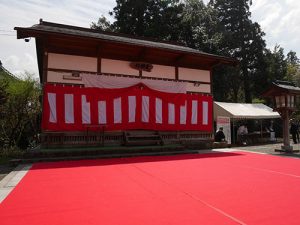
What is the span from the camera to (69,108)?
11398mm

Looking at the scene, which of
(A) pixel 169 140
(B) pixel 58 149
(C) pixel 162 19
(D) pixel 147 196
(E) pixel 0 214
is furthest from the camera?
(C) pixel 162 19

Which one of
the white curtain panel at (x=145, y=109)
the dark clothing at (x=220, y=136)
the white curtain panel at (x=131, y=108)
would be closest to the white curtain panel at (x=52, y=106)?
the white curtain panel at (x=131, y=108)

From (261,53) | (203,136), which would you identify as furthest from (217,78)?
(203,136)

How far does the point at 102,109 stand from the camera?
39.5ft

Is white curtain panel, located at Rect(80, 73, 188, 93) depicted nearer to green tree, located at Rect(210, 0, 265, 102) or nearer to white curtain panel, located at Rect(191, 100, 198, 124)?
white curtain panel, located at Rect(191, 100, 198, 124)

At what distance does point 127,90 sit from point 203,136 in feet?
15.6

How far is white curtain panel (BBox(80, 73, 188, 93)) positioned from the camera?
11.9 meters

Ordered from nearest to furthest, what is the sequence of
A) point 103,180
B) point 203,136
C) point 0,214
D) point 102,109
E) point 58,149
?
point 0,214, point 103,180, point 58,149, point 102,109, point 203,136

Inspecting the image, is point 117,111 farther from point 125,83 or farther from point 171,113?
point 171,113

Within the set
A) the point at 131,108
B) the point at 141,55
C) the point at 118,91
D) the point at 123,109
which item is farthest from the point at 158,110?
the point at 141,55

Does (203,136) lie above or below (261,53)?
below

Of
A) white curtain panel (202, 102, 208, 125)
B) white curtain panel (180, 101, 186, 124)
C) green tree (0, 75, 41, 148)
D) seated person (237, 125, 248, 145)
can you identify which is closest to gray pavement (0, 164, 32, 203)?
green tree (0, 75, 41, 148)

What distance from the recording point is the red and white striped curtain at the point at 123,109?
11.2 m

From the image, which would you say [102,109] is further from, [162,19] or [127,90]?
[162,19]
